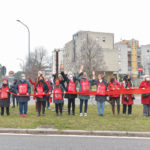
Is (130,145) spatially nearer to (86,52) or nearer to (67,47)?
(86,52)

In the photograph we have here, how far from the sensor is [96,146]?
231 inches

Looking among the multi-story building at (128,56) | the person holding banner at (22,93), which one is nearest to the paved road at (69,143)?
the person holding banner at (22,93)

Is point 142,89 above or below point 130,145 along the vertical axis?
above

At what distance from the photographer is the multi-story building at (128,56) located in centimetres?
9212

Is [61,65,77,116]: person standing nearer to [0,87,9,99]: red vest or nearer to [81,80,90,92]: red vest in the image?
[81,80,90,92]: red vest

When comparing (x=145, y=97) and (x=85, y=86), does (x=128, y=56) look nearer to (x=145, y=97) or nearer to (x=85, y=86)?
(x=145, y=97)

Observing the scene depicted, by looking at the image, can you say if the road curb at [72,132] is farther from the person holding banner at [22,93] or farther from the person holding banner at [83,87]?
the person holding banner at [83,87]

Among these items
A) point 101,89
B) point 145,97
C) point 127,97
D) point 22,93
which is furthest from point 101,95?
point 22,93

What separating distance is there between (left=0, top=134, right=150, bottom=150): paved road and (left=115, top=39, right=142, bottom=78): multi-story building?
86.1m

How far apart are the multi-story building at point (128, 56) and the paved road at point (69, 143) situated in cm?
8612

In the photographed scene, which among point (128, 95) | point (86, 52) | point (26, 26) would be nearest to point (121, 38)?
point (86, 52)

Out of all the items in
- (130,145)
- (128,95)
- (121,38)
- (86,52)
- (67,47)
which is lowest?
(130,145)

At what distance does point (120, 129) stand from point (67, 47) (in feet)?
233

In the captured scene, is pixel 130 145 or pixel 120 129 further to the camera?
pixel 120 129
